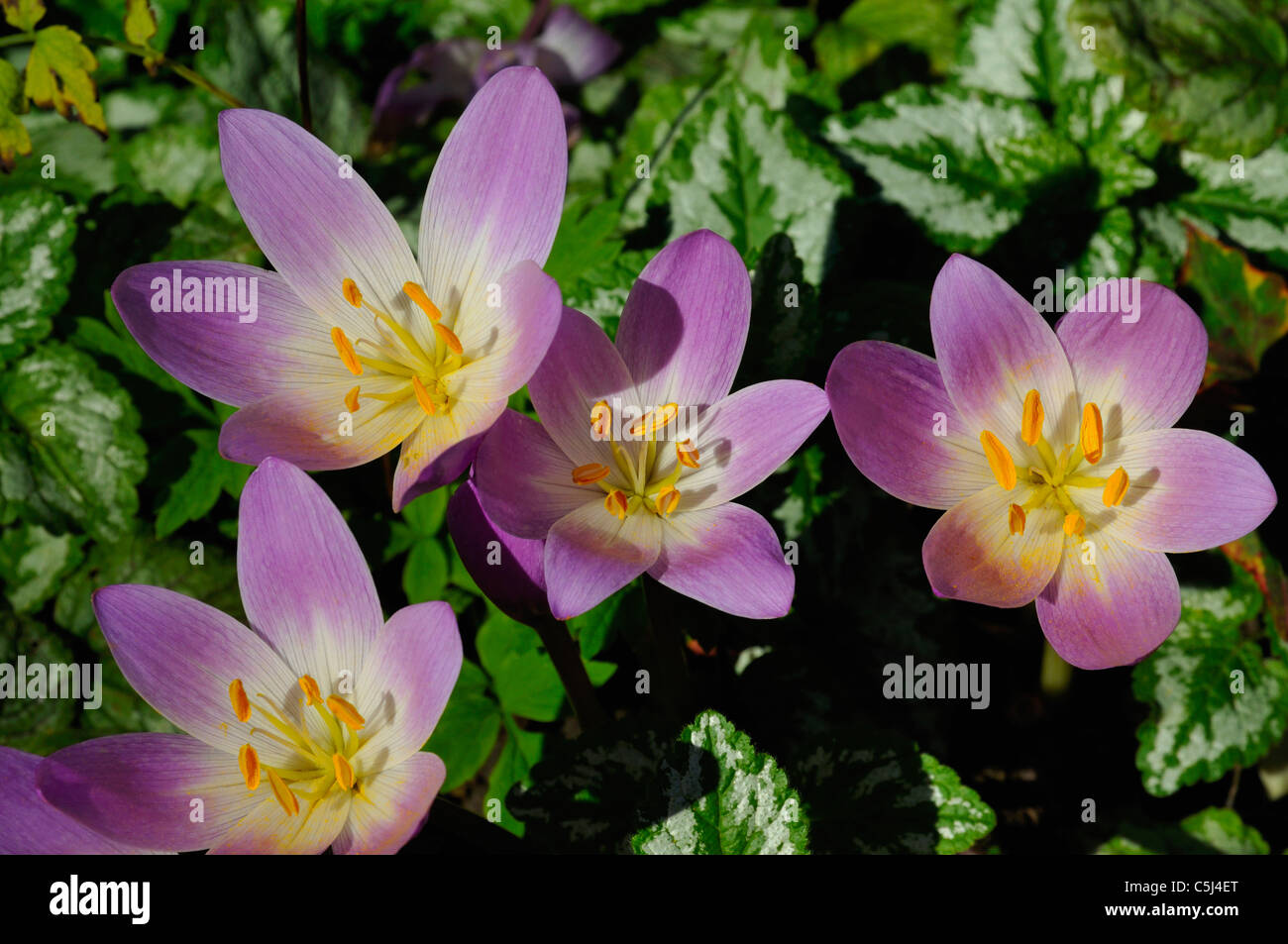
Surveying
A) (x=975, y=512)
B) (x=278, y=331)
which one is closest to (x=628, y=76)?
(x=278, y=331)

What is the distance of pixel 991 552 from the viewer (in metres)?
1.68

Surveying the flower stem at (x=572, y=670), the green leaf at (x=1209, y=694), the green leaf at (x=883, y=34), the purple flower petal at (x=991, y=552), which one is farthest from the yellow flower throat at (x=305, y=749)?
the green leaf at (x=883, y=34)

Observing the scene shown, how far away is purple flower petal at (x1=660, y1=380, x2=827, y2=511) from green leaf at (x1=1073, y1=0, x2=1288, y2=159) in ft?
4.92

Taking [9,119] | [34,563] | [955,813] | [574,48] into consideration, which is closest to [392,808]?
[955,813]

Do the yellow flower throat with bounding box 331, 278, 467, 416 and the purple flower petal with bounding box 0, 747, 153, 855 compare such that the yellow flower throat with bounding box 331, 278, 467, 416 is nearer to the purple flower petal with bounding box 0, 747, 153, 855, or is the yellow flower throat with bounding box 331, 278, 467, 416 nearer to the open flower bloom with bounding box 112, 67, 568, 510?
the open flower bloom with bounding box 112, 67, 568, 510

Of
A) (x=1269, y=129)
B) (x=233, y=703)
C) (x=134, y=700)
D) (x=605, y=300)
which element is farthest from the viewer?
(x=1269, y=129)

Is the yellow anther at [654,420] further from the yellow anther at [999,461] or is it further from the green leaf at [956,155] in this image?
the green leaf at [956,155]

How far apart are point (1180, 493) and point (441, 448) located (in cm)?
115

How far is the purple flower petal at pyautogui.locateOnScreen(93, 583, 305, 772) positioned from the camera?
1.58 metres

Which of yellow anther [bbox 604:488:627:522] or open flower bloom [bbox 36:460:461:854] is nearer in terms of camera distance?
open flower bloom [bbox 36:460:461:854]

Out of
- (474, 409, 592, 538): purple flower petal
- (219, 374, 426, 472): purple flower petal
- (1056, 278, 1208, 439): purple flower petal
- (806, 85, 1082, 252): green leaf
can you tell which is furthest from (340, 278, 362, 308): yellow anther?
(806, 85, 1082, 252): green leaf

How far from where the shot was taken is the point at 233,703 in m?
1.54

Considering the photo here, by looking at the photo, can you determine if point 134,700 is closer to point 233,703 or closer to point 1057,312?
point 233,703
